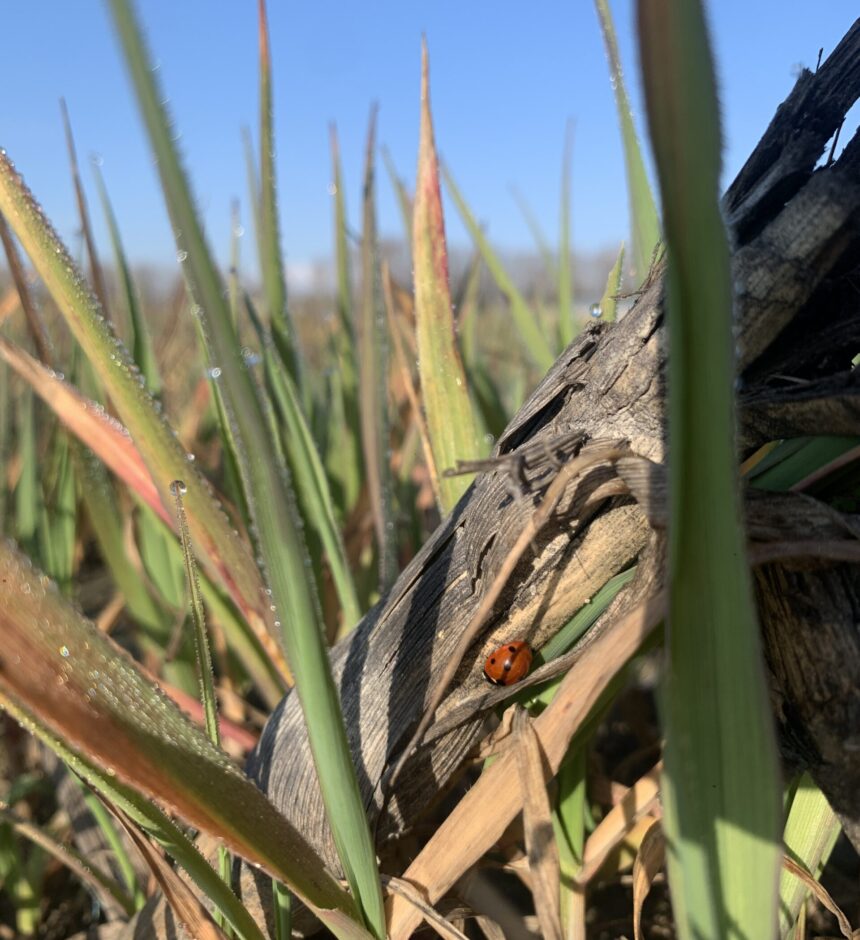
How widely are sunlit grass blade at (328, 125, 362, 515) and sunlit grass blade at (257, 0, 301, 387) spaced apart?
0.41 ft

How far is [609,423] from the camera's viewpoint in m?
0.33

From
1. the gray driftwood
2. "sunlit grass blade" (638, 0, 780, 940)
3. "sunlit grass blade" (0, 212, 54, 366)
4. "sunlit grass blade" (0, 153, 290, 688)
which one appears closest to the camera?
"sunlit grass blade" (638, 0, 780, 940)

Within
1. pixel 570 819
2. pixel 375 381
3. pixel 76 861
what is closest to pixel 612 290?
pixel 375 381

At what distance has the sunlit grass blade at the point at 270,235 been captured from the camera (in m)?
0.59

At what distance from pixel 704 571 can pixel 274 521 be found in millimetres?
122

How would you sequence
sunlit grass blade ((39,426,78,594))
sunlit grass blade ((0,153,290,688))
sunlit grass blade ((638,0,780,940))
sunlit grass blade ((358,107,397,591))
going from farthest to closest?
1. sunlit grass blade ((39,426,78,594))
2. sunlit grass blade ((358,107,397,591))
3. sunlit grass blade ((0,153,290,688))
4. sunlit grass blade ((638,0,780,940))

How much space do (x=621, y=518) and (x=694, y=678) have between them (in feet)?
0.39

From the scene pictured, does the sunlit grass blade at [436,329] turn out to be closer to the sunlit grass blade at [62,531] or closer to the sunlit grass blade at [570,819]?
the sunlit grass blade at [570,819]

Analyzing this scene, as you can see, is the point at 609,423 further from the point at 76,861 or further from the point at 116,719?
the point at 76,861

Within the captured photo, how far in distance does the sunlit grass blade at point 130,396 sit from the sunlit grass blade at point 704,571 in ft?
1.08

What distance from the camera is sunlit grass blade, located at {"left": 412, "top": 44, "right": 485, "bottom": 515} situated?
53 cm

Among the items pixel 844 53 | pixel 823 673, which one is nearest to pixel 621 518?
pixel 823 673

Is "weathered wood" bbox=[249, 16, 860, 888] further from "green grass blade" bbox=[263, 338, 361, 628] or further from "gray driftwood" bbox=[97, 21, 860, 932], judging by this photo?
"green grass blade" bbox=[263, 338, 361, 628]

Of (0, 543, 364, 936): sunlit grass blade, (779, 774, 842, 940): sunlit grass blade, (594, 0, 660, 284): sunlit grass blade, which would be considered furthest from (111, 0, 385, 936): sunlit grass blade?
(594, 0, 660, 284): sunlit grass blade
